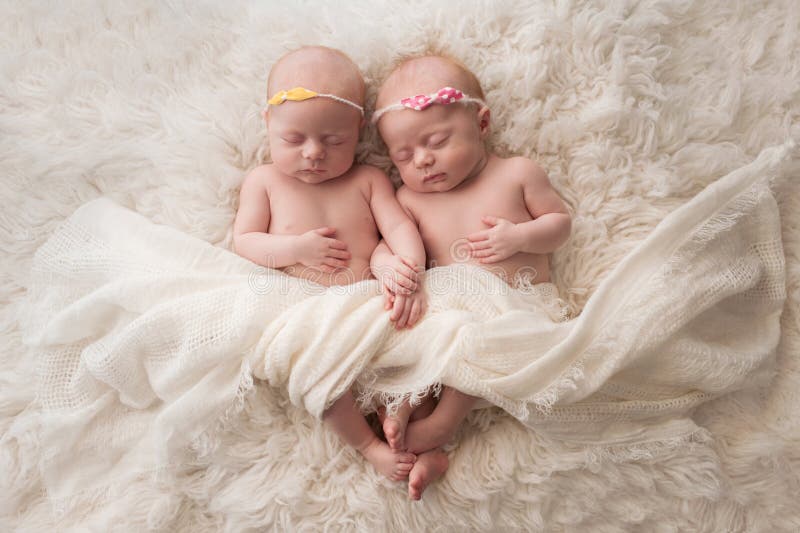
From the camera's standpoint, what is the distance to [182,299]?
4.75 feet

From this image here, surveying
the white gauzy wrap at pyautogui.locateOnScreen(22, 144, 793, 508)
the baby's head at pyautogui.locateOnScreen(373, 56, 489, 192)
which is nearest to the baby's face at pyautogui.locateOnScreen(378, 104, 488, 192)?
the baby's head at pyautogui.locateOnScreen(373, 56, 489, 192)

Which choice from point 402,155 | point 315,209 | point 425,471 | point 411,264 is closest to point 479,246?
point 411,264

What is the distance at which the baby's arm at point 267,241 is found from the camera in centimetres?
153

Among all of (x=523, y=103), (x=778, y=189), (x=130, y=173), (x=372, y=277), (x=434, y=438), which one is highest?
(x=523, y=103)

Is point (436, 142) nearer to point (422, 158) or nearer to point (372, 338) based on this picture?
point (422, 158)

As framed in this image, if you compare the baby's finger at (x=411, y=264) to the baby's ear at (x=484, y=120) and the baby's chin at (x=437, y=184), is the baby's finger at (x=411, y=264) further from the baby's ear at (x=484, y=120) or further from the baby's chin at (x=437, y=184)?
the baby's ear at (x=484, y=120)

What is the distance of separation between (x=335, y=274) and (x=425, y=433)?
0.40m

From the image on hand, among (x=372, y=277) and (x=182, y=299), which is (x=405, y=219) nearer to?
(x=372, y=277)

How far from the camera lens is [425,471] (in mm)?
1441

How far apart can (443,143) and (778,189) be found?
2.66ft

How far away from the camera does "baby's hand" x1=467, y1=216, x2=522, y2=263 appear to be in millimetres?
1508

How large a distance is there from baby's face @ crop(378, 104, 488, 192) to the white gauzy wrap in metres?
0.23

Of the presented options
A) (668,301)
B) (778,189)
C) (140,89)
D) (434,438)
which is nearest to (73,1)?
(140,89)

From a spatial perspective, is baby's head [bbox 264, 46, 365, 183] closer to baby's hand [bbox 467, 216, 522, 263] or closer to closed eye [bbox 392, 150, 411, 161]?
closed eye [bbox 392, 150, 411, 161]
